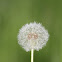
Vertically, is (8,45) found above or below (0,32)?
below

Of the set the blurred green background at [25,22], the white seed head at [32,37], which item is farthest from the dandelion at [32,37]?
the blurred green background at [25,22]

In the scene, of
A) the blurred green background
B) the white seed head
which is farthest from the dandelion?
the blurred green background

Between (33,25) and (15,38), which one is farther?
(15,38)

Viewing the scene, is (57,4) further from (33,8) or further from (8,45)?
(8,45)

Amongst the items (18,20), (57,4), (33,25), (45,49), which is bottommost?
(45,49)

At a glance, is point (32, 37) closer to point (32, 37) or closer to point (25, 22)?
point (32, 37)

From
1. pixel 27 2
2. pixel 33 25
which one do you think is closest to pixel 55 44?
pixel 33 25

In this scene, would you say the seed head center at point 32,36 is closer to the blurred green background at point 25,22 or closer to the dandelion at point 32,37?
the dandelion at point 32,37

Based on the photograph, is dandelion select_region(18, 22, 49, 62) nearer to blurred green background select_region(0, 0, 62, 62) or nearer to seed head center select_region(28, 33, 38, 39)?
seed head center select_region(28, 33, 38, 39)
